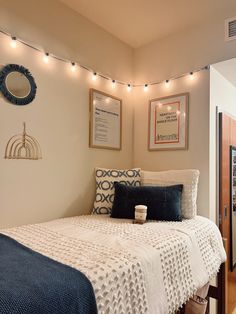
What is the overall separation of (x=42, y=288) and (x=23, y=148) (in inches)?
44.4

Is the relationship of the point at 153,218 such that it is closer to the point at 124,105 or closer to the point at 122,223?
the point at 122,223

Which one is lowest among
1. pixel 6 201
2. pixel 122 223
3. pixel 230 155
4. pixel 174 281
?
pixel 174 281

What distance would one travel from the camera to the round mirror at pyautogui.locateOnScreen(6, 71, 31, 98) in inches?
65.6

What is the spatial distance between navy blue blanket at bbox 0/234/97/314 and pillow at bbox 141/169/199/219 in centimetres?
124

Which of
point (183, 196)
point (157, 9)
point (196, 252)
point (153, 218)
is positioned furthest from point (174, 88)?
point (196, 252)

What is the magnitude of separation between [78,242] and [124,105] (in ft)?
5.61

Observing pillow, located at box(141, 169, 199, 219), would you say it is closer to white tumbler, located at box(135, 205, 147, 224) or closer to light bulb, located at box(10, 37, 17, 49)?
white tumbler, located at box(135, 205, 147, 224)

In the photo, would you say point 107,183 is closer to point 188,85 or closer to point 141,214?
point 141,214

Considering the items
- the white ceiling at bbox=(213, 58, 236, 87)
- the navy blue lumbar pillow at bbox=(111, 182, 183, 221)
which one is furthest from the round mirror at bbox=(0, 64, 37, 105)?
the white ceiling at bbox=(213, 58, 236, 87)

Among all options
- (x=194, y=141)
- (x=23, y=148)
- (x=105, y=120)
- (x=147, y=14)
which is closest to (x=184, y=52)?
(x=147, y=14)

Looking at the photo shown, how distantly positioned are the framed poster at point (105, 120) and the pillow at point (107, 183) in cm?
30

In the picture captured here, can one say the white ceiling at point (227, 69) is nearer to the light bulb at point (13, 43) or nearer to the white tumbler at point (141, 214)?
the white tumbler at point (141, 214)

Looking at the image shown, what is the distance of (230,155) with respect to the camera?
2.50 meters

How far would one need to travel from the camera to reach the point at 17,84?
1700mm
